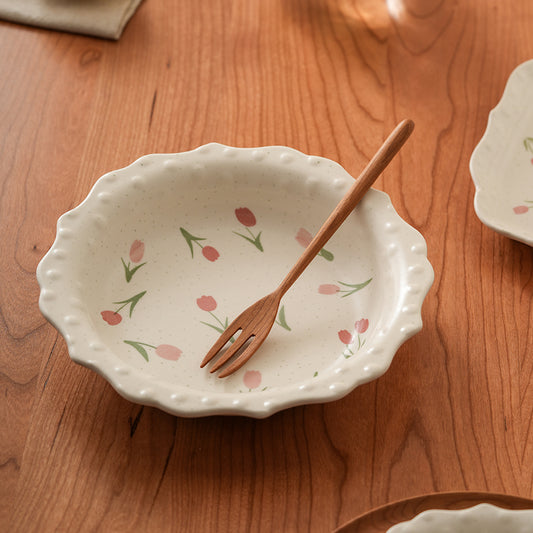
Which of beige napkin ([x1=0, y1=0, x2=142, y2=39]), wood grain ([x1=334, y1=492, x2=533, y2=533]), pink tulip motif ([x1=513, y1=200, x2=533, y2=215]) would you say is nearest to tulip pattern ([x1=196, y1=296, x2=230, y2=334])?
wood grain ([x1=334, y1=492, x2=533, y2=533])

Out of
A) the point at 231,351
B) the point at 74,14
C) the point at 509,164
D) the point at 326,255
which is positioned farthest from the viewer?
the point at 74,14

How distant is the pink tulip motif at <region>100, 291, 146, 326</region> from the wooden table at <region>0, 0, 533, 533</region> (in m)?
0.06

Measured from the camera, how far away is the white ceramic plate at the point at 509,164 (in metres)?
0.89

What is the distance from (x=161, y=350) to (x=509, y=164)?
21.4 inches

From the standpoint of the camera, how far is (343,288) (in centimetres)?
82

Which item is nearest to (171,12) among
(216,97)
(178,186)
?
(216,97)

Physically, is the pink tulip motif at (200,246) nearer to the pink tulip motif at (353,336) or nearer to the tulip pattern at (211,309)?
the tulip pattern at (211,309)

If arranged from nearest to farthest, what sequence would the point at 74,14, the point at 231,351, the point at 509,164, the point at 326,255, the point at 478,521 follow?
the point at 478,521 → the point at 231,351 → the point at 326,255 → the point at 509,164 → the point at 74,14

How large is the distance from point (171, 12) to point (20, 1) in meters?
0.25

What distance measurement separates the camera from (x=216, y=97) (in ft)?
3.55

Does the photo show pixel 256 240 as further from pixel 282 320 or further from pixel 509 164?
pixel 509 164

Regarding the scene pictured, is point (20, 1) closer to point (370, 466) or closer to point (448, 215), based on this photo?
point (448, 215)

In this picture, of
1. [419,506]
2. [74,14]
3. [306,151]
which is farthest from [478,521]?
[74,14]

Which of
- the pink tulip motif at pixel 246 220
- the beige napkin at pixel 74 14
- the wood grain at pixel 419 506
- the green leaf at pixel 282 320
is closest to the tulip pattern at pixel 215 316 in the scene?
the green leaf at pixel 282 320
